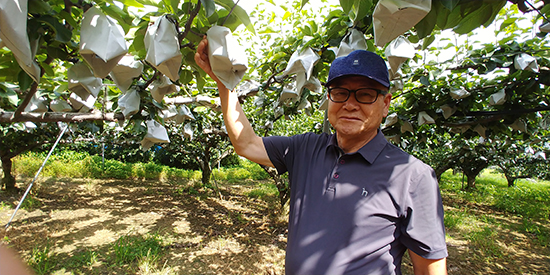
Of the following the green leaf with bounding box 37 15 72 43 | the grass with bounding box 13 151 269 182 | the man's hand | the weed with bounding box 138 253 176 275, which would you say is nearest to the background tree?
the green leaf with bounding box 37 15 72 43

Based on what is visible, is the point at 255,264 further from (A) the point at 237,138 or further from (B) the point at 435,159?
(B) the point at 435,159

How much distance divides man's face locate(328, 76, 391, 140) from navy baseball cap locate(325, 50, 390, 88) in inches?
1.6

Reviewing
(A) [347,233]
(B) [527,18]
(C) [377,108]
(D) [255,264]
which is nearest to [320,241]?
(A) [347,233]

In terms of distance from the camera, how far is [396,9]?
28.2 inches

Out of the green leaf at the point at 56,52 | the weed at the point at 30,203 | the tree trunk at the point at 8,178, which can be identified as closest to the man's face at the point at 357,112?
the green leaf at the point at 56,52

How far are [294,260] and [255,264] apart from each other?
3027 mm

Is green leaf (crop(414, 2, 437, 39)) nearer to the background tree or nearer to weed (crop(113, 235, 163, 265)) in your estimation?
the background tree

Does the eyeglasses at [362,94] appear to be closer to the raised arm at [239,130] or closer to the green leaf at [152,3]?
the raised arm at [239,130]

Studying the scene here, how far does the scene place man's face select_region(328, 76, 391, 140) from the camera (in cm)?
107

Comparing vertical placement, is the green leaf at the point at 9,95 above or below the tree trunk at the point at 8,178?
above

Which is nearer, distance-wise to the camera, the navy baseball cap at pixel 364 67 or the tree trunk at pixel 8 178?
the navy baseball cap at pixel 364 67

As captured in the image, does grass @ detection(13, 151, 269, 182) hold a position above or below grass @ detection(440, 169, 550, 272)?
below

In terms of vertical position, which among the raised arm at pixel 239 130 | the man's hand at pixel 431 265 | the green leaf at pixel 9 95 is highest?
the raised arm at pixel 239 130

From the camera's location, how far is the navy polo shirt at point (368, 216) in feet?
3.01
